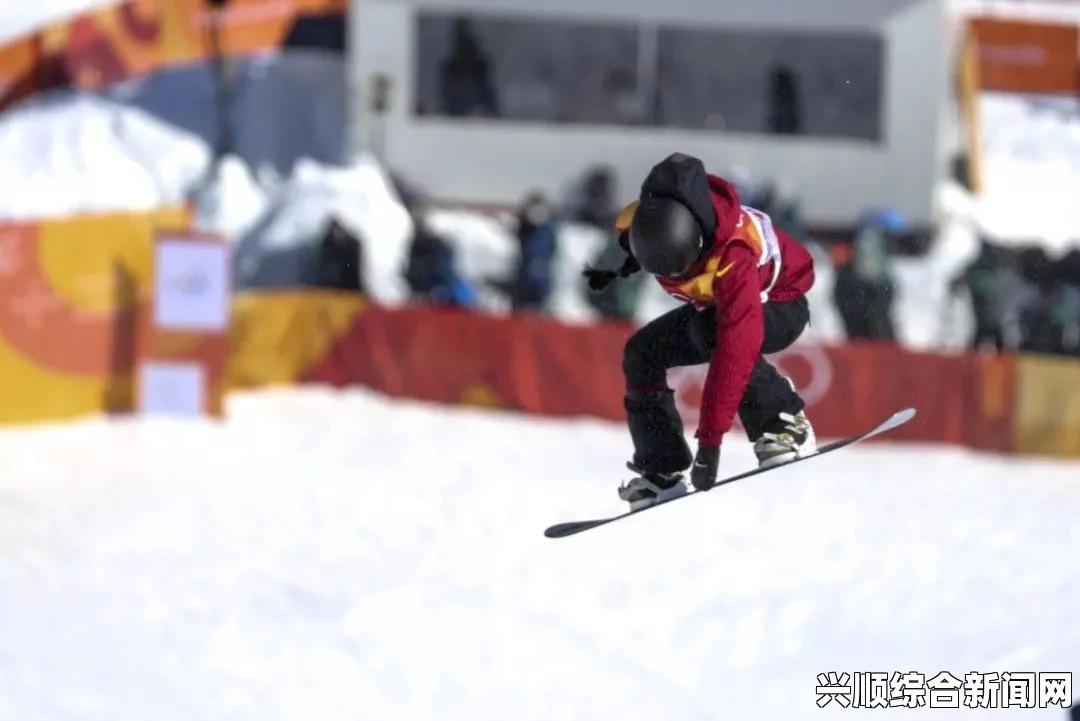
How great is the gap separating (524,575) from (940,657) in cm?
311

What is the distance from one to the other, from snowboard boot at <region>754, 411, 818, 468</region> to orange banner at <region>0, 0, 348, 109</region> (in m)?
21.3

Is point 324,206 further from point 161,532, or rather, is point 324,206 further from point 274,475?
point 161,532

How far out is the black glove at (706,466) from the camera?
14.7 feet

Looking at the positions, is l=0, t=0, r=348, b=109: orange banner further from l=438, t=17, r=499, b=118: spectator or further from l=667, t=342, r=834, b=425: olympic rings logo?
l=667, t=342, r=834, b=425: olympic rings logo

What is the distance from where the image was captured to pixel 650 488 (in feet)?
16.0

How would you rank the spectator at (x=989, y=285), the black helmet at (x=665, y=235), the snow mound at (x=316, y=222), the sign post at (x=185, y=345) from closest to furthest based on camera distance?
the black helmet at (x=665, y=235) < the spectator at (x=989, y=285) < the snow mound at (x=316, y=222) < the sign post at (x=185, y=345)

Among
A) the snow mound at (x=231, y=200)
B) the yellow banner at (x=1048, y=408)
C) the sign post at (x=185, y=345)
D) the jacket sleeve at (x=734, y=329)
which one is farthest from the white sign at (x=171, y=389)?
the jacket sleeve at (x=734, y=329)

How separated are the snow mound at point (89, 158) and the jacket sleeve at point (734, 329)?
18563 millimetres

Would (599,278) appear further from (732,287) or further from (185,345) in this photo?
Answer: (185,345)

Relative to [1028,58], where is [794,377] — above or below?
below

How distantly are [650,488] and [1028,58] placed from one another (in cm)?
3154

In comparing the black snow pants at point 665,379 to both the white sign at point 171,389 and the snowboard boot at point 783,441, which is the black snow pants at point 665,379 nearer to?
the snowboard boot at point 783,441

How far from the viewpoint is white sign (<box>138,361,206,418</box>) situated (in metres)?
16.8

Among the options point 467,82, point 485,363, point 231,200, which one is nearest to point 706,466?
point 467,82
